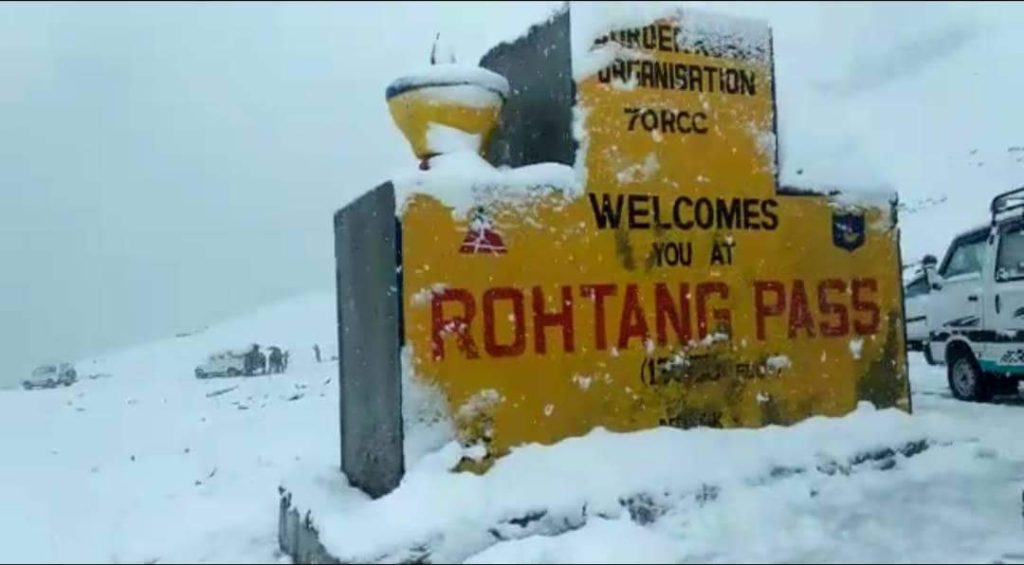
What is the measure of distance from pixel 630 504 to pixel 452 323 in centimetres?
111

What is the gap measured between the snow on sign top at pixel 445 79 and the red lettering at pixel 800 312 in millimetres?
2020

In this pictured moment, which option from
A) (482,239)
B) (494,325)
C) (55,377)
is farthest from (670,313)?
(55,377)

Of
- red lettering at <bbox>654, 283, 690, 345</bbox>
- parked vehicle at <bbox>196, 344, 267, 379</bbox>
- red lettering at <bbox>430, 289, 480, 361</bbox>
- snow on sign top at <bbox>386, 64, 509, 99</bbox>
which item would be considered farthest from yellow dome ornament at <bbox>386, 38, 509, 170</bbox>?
parked vehicle at <bbox>196, 344, 267, 379</bbox>

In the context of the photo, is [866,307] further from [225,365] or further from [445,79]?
[225,365]

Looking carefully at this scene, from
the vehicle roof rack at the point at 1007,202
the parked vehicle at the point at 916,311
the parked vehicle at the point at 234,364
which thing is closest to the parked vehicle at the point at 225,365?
the parked vehicle at the point at 234,364

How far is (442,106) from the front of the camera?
4.45 metres

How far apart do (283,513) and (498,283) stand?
145 cm

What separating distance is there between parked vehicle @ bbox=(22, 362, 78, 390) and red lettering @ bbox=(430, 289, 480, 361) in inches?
259

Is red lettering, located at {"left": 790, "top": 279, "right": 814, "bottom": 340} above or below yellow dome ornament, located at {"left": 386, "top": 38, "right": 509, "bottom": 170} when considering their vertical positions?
below

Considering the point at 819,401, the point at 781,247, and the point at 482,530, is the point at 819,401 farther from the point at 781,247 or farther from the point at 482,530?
the point at 482,530

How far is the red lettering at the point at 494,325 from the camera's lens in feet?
14.0

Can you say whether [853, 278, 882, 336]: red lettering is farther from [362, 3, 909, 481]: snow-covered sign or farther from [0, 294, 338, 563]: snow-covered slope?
[0, 294, 338, 563]: snow-covered slope

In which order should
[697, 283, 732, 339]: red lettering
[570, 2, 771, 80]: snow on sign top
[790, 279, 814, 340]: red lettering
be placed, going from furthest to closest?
1. [790, 279, 814, 340]: red lettering
2. [697, 283, 732, 339]: red lettering
3. [570, 2, 771, 80]: snow on sign top

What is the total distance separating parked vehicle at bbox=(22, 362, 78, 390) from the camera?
9312 mm
